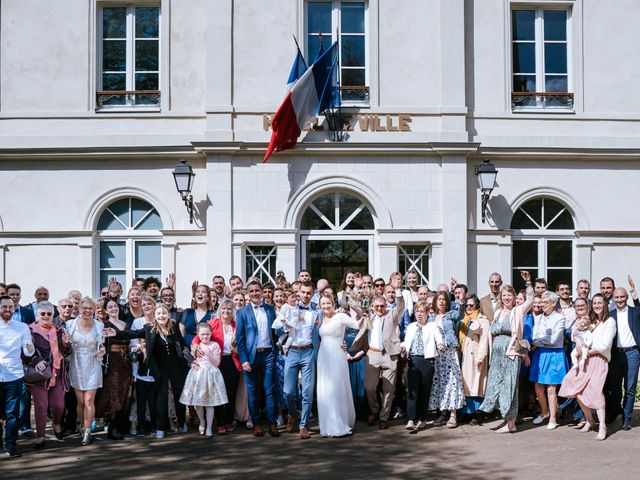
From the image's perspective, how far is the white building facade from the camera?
49.2ft

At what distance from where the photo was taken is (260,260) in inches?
593

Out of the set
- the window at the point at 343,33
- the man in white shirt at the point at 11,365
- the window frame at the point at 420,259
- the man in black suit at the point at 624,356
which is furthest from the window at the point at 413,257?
the man in white shirt at the point at 11,365

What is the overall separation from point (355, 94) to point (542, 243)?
4.60 meters

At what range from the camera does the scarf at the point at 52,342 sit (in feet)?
31.3

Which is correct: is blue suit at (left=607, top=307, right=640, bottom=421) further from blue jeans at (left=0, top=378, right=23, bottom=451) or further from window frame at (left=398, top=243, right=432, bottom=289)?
blue jeans at (left=0, top=378, right=23, bottom=451)

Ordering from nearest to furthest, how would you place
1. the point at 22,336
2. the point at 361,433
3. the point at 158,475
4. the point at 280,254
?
the point at 158,475 < the point at 22,336 < the point at 361,433 < the point at 280,254

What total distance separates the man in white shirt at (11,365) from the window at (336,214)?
23.0 feet

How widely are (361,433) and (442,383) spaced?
4.14 ft

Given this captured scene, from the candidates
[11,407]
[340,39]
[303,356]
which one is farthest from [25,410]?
[340,39]

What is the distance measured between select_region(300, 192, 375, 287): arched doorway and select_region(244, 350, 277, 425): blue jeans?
5.12 metres

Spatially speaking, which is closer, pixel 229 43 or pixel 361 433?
pixel 361 433

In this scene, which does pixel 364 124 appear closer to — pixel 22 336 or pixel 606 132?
pixel 606 132

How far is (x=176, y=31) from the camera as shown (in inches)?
603

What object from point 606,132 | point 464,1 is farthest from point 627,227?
point 464,1
